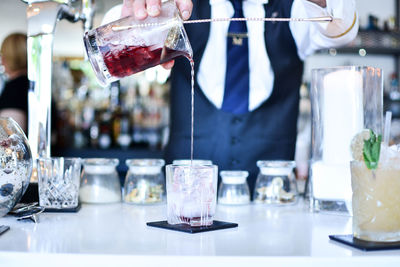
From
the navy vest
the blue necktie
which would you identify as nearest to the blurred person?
the navy vest

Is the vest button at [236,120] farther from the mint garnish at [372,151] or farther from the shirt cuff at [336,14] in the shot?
the mint garnish at [372,151]

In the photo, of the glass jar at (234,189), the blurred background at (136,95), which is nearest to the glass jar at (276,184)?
the glass jar at (234,189)

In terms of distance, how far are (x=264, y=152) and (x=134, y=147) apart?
2.88 m

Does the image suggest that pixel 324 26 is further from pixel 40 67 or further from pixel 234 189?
pixel 40 67

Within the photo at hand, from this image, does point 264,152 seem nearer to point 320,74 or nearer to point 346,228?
point 320,74

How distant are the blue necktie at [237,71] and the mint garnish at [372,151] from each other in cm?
105

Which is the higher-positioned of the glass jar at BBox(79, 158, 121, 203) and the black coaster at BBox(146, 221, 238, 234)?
the glass jar at BBox(79, 158, 121, 203)

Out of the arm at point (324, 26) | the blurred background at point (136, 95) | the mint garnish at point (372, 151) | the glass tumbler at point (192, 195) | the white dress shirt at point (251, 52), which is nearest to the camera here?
the mint garnish at point (372, 151)

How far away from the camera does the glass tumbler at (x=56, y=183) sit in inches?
48.7

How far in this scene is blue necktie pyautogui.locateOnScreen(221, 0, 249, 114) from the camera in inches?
75.5

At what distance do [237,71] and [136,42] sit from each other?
87cm

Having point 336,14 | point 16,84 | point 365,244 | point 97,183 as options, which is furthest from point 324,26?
point 16,84

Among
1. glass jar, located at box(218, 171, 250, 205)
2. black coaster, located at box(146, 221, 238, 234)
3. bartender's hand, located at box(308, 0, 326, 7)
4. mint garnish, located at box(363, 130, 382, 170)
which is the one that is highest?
bartender's hand, located at box(308, 0, 326, 7)

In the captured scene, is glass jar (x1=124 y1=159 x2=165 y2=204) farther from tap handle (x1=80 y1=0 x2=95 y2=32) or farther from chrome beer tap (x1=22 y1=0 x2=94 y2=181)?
tap handle (x1=80 y1=0 x2=95 y2=32)
